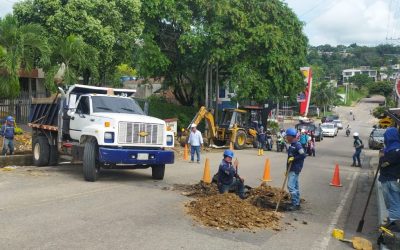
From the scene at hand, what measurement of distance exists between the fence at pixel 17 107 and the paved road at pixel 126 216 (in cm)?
943

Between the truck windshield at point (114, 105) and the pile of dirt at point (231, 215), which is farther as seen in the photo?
the truck windshield at point (114, 105)

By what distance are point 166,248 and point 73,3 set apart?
19879 millimetres

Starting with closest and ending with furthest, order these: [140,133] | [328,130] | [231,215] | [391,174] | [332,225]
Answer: [391,174]
[231,215]
[332,225]
[140,133]
[328,130]

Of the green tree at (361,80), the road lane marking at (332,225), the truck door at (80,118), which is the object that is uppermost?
the green tree at (361,80)

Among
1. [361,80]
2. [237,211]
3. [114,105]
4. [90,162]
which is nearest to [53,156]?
[114,105]

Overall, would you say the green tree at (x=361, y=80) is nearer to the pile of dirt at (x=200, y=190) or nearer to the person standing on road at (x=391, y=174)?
the pile of dirt at (x=200, y=190)

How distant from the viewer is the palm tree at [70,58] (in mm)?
22641

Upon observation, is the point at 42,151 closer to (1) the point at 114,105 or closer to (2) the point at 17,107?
(1) the point at 114,105

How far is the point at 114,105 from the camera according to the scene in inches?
547

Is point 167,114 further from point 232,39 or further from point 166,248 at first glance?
point 166,248

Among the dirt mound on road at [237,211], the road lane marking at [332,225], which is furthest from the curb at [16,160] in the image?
the road lane marking at [332,225]

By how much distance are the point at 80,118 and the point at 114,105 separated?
105 cm

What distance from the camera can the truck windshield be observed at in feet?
44.8

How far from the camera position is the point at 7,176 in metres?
13.4
